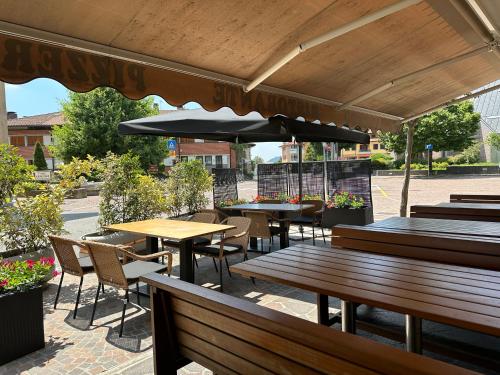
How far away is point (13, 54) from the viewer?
188 cm

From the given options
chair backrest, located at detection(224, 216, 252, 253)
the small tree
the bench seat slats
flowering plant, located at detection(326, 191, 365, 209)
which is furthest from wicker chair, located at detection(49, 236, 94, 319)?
flowering plant, located at detection(326, 191, 365, 209)

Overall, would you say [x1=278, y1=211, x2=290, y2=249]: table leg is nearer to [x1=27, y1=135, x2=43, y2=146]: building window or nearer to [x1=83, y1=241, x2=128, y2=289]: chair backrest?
[x1=83, y1=241, x2=128, y2=289]: chair backrest

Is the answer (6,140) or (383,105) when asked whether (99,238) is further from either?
(383,105)

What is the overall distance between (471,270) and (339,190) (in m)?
6.77

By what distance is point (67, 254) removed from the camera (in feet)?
13.3

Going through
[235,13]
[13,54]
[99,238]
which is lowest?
[99,238]

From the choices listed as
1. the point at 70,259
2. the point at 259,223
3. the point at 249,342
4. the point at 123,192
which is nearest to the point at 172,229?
the point at 70,259

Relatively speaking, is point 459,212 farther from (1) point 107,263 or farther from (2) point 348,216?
(1) point 107,263

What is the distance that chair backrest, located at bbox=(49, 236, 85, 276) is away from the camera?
3955 millimetres

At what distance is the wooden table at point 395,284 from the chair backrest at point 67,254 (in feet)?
7.13

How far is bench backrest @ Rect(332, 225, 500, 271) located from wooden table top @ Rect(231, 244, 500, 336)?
417 millimetres

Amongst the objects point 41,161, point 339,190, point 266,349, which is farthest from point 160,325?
point 41,161

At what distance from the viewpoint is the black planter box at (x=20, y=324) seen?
9.99ft

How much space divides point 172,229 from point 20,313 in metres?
1.86
